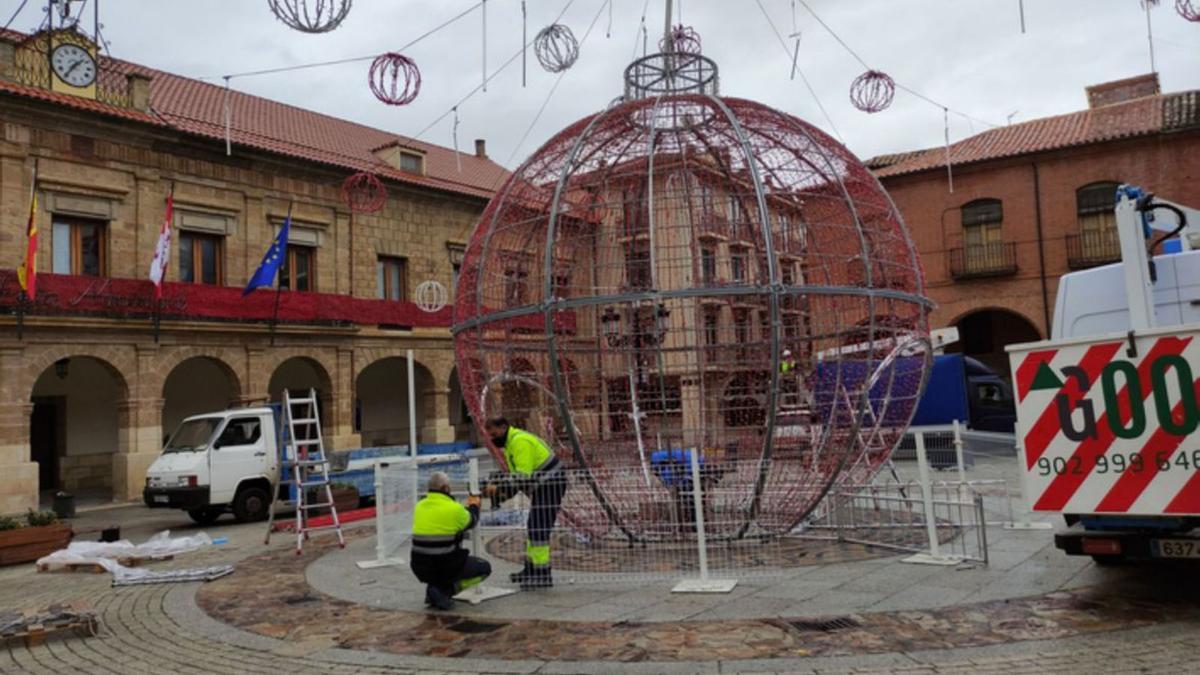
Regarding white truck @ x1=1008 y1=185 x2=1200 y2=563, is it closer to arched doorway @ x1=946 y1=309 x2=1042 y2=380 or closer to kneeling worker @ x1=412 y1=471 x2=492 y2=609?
kneeling worker @ x1=412 y1=471 x2=492 y2=609

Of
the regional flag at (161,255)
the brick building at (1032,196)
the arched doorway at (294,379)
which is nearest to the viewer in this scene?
the regional flag at (161,255)

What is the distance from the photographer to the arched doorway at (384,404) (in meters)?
26.7

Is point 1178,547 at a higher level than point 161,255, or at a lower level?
lower

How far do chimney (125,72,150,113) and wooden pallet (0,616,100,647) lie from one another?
52.8ft

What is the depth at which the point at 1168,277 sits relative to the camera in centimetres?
688

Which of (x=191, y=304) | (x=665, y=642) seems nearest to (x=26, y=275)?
(x=191, y=304)

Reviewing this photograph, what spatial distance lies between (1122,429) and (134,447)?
18701 mm

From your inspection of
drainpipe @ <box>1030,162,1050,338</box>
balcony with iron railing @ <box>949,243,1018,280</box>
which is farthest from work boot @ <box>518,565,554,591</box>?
balcony with iron railing @ <box>949,243,1018,280</box>

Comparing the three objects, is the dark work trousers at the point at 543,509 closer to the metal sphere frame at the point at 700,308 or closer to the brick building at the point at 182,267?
the metal sphere frame at the point at 700,308


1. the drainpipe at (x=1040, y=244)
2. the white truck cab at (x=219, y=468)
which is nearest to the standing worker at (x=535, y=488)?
the white truck cab at (x=219, y=468)

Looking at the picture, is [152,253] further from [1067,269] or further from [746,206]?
[1067,269]

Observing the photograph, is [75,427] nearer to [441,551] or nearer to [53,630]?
[53,630]

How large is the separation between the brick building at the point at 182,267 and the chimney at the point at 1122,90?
22.2 m

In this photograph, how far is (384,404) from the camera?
1081 inches
